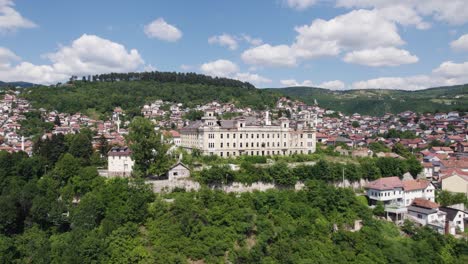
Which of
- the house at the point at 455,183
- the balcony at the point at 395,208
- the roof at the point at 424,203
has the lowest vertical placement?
the balcony at the point at 395,208

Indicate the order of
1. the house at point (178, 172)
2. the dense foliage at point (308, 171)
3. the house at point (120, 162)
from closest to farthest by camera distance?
the house at point (178, 172) → the dense foliage at point (308, 171) → the house at point (120, 162)

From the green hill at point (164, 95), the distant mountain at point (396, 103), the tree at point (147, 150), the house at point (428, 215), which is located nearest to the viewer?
the house at point (428, 215)

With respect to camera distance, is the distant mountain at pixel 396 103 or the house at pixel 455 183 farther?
the distant mountain at pixel 396 103

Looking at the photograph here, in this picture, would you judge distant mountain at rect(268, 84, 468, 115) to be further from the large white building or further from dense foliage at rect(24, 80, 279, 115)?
the large white building

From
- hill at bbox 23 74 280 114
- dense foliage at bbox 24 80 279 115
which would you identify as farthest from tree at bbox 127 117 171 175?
hill at bbox 23 74 280 114

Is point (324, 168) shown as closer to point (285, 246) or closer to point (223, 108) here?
point (285, 246)

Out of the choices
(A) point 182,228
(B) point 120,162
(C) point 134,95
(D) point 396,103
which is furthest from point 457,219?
(D) point 396,103

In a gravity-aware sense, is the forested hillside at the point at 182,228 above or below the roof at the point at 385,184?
below

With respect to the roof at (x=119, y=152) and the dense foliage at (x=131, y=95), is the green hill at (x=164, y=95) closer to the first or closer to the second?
the dense foliage at (x=131, y=95)

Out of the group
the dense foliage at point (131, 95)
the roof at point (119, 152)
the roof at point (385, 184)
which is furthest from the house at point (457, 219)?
the dense foliage at point (131, 95)
